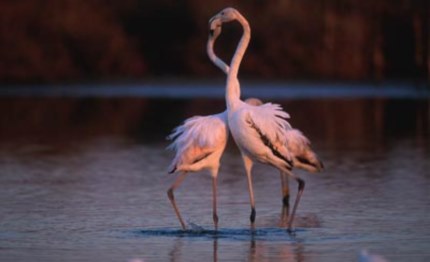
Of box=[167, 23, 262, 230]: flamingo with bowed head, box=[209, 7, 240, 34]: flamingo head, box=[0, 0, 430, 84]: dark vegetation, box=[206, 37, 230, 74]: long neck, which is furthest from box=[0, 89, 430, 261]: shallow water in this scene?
box=[0, 0, 430, 84]: dark vegetation

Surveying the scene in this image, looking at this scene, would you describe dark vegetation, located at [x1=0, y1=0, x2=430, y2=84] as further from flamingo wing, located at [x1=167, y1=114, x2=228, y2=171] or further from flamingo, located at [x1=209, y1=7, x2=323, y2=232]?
flamingo wing, located at [x1=167, y1=114, x2=228, y2=171]

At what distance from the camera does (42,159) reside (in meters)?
20.2

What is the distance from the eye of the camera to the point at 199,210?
49.1 ft

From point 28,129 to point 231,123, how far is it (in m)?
12.3

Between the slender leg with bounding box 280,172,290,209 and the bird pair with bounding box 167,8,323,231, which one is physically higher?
the bird pair with bounding box 167,8,323,231

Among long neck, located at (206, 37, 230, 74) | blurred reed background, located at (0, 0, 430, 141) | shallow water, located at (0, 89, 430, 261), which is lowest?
blurred reed background, located at (0, 0, 430, 141)

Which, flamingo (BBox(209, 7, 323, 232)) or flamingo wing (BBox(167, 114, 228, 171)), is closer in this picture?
flamingo (BBox(209, 7, 323, 232))

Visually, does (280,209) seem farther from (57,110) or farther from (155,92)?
(155,92)

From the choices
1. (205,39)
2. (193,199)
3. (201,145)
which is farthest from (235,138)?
(205,39)

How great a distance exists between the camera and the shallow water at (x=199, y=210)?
1252 centimetres

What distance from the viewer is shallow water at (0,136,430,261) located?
41.1 ft

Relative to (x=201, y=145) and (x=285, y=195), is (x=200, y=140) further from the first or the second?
(x=285, y=195)

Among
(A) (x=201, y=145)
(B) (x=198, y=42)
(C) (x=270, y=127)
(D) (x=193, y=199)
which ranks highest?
(C) (x=270, y=127)

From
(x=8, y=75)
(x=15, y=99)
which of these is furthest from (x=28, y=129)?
(x=8, y=75)
